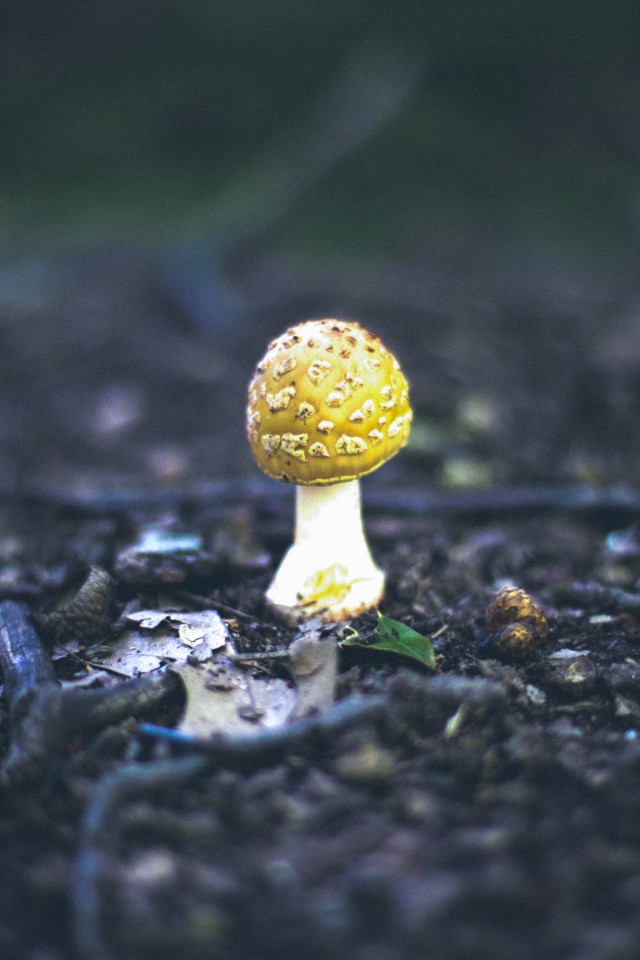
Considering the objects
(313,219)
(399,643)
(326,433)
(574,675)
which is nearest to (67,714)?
(399,643)

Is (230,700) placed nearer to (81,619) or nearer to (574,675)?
(81,619)

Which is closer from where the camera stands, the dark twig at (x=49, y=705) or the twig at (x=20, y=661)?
the dark twig at (x=49, y=705)

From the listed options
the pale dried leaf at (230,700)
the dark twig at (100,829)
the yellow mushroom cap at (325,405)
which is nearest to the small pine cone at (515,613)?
the yellow mushroom cap at (325,405)

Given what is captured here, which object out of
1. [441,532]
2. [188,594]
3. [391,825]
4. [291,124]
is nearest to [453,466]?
[441,532]

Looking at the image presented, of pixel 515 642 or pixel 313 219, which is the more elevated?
pixel 313 219

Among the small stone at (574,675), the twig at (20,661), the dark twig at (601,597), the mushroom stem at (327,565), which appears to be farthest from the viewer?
the dark twig at (601,597)

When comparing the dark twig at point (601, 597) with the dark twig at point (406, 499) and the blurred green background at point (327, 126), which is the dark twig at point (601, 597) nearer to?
the dark twig at point (406, 499)

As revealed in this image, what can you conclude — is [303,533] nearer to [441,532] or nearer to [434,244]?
[441,532]

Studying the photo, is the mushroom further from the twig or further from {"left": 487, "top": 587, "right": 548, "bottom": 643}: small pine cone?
the twig
